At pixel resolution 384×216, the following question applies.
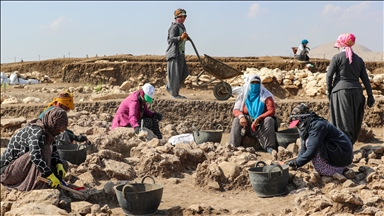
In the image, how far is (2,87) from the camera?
1525cm

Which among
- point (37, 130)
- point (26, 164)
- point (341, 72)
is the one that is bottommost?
point (26, 164)

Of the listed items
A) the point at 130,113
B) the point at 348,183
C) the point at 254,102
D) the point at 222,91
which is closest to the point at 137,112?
the point at 130,113

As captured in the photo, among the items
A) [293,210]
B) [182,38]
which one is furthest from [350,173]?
[182,38]

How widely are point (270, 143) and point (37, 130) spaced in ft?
11.3

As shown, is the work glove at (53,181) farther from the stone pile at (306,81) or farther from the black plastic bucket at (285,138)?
the stone pile at (306,81)

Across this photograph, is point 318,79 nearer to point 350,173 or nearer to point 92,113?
point 92,113

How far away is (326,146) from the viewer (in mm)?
5316

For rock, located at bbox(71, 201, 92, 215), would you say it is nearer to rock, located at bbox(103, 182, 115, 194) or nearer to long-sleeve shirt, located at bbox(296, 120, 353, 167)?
rock, located at bbox(103, 182, 115, 194)

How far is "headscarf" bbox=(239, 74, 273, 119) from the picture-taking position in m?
6.97

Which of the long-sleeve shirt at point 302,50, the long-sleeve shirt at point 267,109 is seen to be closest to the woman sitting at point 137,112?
the long-sleeve shirt at point 267,109

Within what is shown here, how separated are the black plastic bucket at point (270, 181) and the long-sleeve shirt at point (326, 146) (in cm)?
32

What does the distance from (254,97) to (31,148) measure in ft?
11.5

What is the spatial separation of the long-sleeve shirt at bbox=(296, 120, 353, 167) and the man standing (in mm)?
5107

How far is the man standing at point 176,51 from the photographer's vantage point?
32.7 feet
